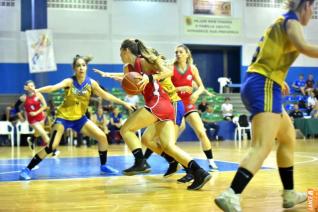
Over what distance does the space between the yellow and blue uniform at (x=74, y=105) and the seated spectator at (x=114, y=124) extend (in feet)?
33.1

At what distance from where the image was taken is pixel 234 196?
12.7ft

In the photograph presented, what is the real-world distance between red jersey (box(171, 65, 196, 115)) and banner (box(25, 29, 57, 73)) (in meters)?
13.5

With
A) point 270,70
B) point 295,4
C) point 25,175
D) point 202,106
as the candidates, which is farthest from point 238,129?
point 295,4

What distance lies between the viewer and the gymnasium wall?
21328 mm

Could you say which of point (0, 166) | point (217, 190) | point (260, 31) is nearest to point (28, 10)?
point (260, 31)

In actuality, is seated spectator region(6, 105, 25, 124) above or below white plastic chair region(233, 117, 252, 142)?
above

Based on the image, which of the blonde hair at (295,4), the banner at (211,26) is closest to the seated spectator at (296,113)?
the banner at (211,26)

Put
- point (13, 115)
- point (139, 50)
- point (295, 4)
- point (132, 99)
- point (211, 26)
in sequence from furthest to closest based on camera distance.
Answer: point (211, 26)
point (132, 99)
point (13, 115)
point (139, 50)
point (295, 4)

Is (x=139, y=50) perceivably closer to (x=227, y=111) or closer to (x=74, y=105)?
(x=74, y=105)

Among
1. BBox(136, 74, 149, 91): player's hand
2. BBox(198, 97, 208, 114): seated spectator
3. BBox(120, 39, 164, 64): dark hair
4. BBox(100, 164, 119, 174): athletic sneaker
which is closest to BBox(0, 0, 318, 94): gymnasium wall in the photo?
BBox(198, 97, 208, 114): seated spectator

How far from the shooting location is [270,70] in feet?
13.4

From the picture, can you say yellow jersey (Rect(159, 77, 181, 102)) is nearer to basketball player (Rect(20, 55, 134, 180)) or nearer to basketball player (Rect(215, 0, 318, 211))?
basketball player (Rect(20, 55, 134, 180))

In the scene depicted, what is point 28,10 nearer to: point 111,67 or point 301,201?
point 111,67

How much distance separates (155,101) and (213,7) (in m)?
19.4
